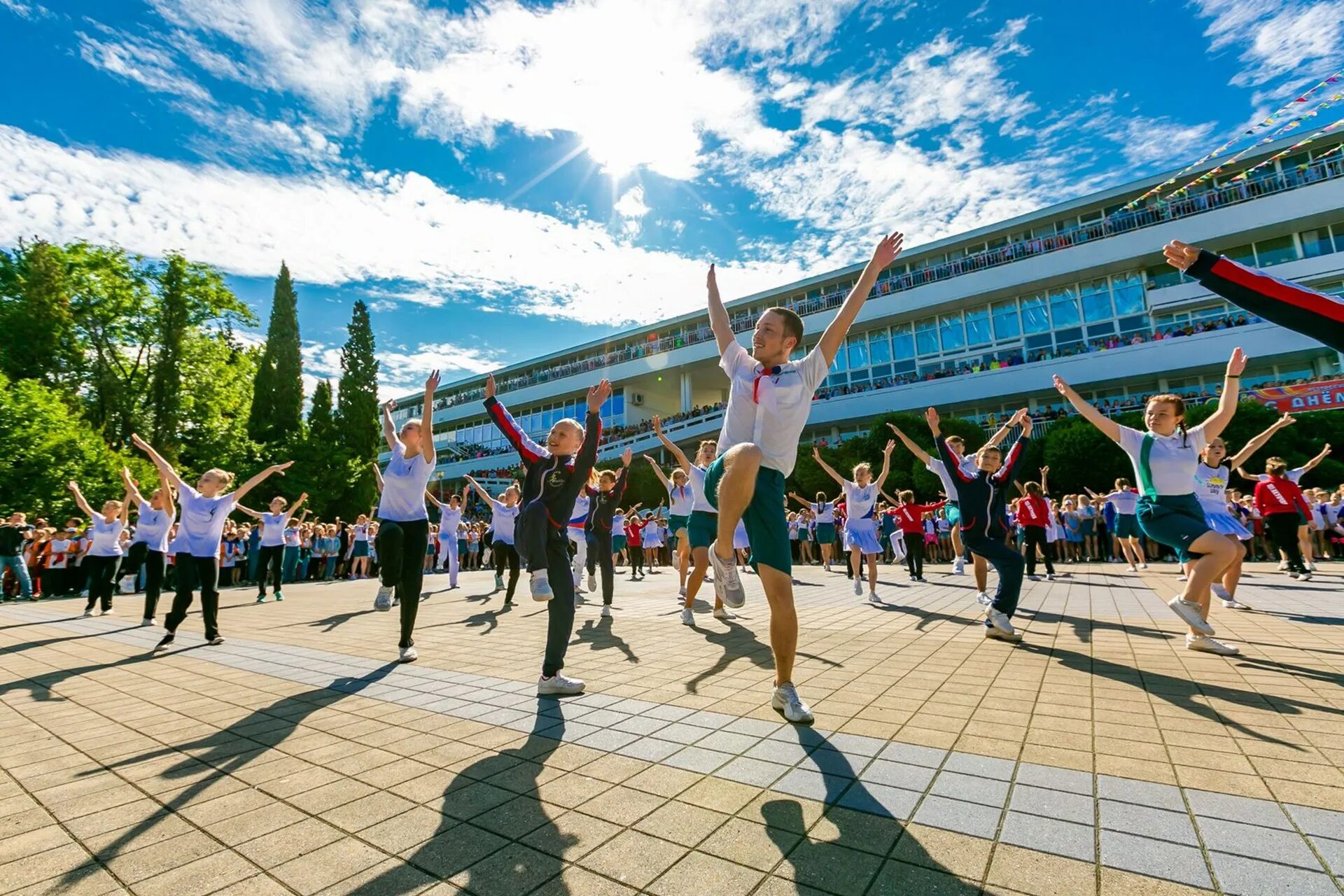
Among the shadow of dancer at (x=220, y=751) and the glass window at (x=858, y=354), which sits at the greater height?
the glass window at (x=858, y=354)

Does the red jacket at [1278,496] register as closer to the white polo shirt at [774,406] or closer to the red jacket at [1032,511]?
the red jacket at [1032,511]

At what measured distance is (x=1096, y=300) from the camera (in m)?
33.0

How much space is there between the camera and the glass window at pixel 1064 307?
110 feet

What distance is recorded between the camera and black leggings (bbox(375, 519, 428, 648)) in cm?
545

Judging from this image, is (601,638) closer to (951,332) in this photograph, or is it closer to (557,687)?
(557,687)

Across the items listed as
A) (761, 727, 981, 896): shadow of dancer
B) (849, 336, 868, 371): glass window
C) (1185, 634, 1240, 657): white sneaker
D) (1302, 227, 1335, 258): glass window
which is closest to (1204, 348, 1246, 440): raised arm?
(1185, 634, 1240, 657): white sneaker

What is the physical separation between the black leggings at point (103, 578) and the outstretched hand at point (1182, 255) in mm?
13475

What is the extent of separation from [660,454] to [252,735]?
1564 inches

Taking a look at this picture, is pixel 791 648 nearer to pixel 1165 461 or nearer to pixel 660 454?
pixel 1165 461

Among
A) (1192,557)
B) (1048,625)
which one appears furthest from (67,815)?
(1048,625)

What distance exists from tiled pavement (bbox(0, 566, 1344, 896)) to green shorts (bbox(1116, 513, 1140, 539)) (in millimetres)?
8800

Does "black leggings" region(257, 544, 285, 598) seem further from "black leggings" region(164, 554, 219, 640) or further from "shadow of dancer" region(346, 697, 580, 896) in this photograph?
"shadow of dancer" region(346, 697, 580, 896)

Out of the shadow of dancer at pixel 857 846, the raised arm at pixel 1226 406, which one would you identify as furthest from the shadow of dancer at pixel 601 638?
the raised arm at pixel 1226 406

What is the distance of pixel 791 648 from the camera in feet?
11.2
